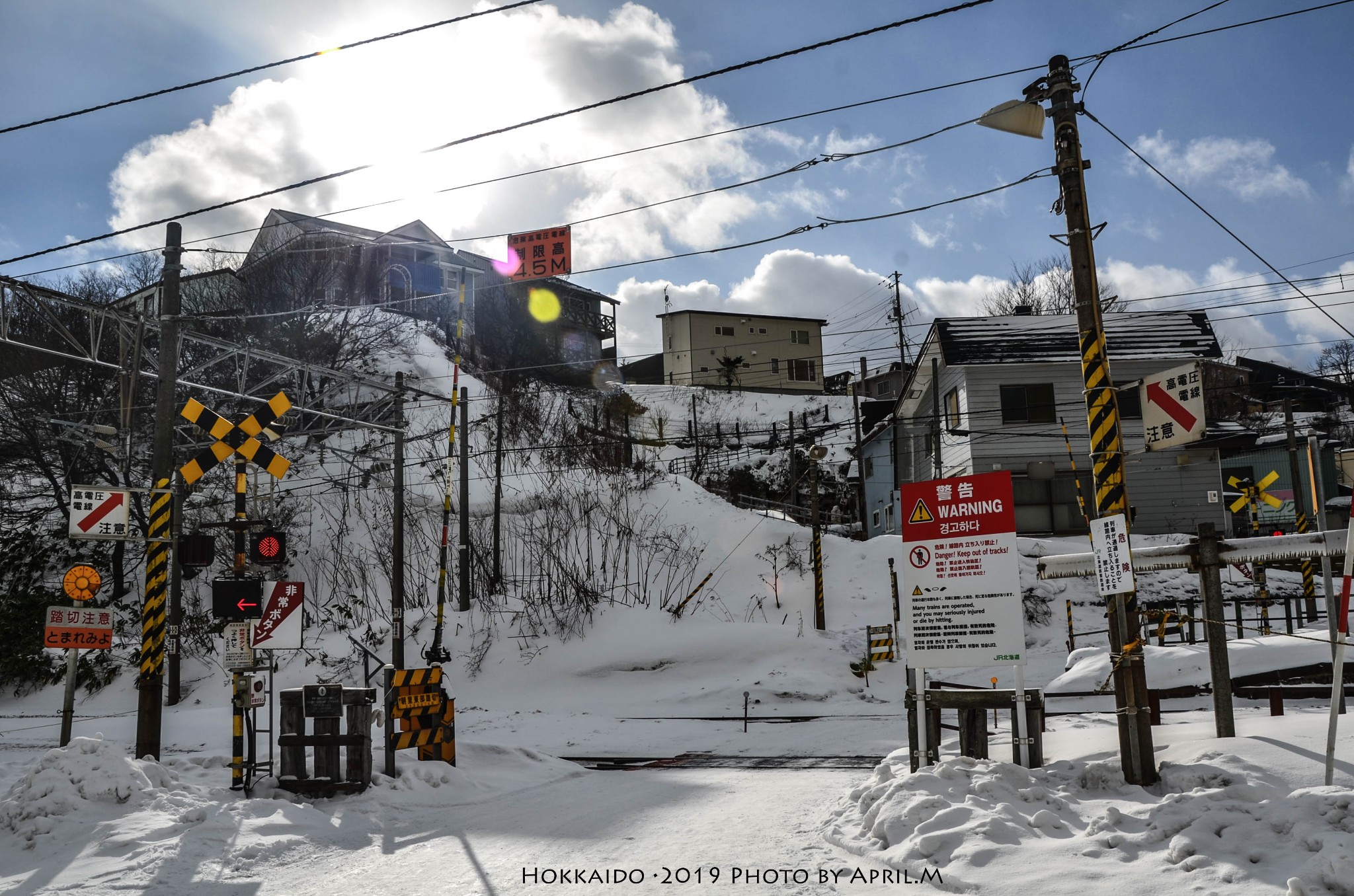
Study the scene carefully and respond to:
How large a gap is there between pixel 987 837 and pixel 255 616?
719 cm

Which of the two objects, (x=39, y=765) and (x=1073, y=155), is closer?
(x=39, y=765)

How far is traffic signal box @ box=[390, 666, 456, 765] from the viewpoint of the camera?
33.2ft

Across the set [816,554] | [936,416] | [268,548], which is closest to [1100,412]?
[268,548]

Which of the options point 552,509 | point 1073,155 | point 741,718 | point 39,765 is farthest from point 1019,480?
point 39,765

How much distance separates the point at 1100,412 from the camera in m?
8.25

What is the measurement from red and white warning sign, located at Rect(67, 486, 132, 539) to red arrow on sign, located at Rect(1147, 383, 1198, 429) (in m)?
11.4

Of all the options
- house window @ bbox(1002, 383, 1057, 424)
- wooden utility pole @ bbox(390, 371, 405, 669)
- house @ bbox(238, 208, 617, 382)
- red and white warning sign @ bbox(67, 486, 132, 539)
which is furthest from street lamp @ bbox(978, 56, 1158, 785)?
house @ bbox(238, 208, 617, 382)

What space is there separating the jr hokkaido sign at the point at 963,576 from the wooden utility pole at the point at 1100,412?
773 millimetres

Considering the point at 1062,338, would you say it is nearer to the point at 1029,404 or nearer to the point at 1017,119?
the point at 1029,404

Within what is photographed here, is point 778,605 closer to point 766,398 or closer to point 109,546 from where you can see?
point 109,546

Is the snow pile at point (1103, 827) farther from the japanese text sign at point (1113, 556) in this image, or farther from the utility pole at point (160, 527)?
the utility pole at point (160, 527)

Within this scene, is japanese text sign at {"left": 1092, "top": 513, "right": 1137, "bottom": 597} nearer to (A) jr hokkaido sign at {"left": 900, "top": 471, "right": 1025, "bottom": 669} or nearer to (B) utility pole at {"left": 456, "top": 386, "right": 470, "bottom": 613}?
(A) jr hokkaido sign at {"left": 900, "top": 471, "right": 1025, "bottom": 669}

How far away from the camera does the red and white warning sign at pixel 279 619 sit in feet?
32.0

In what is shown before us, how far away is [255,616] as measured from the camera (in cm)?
983
